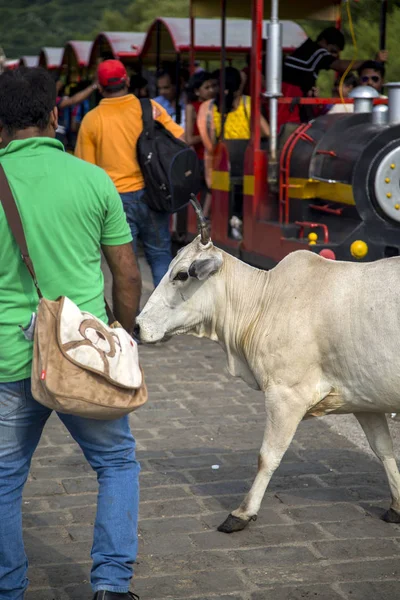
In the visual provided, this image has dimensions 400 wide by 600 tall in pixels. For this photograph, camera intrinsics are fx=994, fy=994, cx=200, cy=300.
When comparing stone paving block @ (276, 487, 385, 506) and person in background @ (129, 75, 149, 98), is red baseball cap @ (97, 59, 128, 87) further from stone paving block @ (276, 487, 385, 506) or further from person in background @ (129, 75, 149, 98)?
person in background @ (129, 75, 149, 98)

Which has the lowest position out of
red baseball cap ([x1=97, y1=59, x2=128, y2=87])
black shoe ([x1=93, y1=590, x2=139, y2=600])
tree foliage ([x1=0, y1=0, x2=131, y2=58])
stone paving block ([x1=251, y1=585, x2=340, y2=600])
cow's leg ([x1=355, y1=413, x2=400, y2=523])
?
tree foliage ([x1=0, y1=0, x2=131, y2=58])

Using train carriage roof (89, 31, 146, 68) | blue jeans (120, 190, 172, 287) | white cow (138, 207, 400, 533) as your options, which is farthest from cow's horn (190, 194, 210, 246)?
train carriage roof (89, 31, 146, 68)

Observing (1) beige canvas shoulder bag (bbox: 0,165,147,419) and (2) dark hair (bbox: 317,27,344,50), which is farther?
(2) dark hair (bbox: 317,27,344,50)

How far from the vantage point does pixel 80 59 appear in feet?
65.0

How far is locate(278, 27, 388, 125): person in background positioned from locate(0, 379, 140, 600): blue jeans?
20.5 feet

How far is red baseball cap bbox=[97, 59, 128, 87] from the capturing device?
24.0ft

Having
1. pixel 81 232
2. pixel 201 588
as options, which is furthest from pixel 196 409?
pixel 81 232

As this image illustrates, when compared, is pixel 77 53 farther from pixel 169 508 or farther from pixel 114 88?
pixel 169 508

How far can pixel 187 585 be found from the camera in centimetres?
381

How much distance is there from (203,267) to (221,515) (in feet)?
3.73

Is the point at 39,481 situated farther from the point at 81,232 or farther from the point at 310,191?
the point at 310,191

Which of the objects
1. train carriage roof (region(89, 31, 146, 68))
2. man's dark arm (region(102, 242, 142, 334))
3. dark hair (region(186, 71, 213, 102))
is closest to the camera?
man's dark arm (region(102, 242, 142, 334))

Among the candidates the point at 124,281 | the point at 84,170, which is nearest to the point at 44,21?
the point at 124,281

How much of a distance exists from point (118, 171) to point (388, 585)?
4.55 metres
